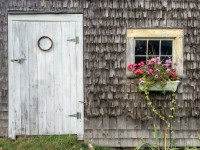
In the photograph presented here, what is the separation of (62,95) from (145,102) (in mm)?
1479

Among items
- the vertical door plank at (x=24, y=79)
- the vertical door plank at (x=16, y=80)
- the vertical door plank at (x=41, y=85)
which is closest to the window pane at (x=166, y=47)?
the vertical door plank at (x=41, y=85)

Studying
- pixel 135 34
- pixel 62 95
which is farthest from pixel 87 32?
pixel 62 95

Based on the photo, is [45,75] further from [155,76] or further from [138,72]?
[155,76]

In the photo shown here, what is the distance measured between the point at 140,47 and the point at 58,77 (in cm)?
156

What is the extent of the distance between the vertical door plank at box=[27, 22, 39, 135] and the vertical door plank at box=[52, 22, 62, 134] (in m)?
0.33

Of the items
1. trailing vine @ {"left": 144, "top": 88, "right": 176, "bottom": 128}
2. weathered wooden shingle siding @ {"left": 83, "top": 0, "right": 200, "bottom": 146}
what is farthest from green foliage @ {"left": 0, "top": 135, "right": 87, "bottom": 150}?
trailing vine @ {"left": 144, "top": 88, "right": 176, "bottom": 128}

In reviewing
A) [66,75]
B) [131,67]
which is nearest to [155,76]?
[131,67]

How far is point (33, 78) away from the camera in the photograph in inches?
221

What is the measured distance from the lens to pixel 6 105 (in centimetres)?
557

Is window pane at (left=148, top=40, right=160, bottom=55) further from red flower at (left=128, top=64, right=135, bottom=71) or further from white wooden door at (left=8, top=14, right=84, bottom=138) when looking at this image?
white wooden door at (left=8, top=14, right=84, bottom=138)

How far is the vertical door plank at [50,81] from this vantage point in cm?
559

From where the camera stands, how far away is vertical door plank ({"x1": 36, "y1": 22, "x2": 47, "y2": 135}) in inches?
220

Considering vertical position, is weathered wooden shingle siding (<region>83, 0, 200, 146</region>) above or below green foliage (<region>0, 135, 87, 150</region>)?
above

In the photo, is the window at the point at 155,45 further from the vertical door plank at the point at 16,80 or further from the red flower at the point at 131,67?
the vertical door plank at the point at 16,80
